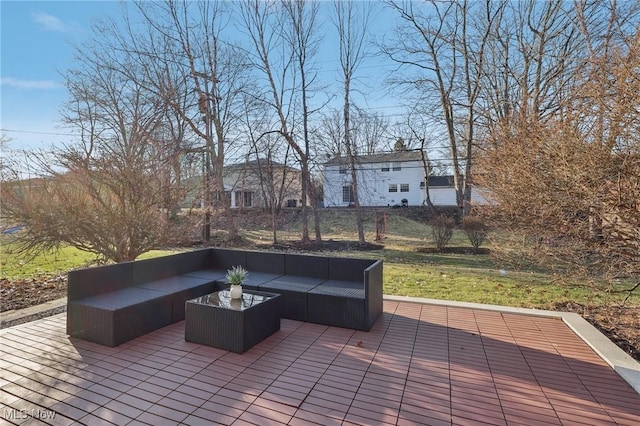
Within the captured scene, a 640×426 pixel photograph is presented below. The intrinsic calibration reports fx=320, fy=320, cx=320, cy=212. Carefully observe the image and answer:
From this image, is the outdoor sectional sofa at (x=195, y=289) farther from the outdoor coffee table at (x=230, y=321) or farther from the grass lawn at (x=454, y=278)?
the grass lawn at (x=454, y=278)

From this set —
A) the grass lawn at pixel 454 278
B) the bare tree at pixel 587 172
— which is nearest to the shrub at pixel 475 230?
the grass lawn at pixel 454 278

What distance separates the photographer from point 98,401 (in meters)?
2.30

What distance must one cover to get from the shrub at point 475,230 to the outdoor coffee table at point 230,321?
882 centimetres

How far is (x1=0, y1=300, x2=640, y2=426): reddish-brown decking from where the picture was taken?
2.19 m

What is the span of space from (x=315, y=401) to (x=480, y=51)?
14.2 metres

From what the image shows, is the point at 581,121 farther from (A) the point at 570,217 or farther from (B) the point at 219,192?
(B) the point at 219,192

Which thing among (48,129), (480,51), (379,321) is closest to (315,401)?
(379,321)

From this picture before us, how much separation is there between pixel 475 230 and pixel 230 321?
9673 millimetres

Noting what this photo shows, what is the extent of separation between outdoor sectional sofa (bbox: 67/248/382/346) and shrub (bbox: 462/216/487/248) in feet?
24.7

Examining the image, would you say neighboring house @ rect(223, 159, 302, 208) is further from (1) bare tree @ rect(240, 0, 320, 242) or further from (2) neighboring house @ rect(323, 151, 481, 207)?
(2) neighboring house @ rect(323, 151, 481, 207)

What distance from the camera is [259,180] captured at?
13.9m

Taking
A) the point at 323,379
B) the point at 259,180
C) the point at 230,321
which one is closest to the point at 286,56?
the point at 259,180

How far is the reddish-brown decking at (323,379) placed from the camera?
7.18 feet

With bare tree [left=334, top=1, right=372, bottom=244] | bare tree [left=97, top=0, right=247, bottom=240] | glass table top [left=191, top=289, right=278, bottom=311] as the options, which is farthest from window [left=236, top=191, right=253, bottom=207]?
glass table top [left=191, top=289, right=278, bottom=311]
